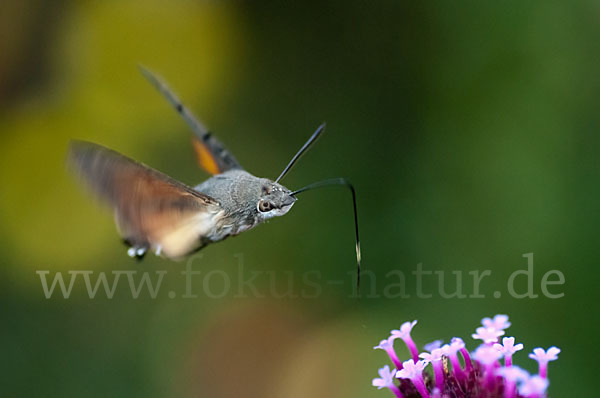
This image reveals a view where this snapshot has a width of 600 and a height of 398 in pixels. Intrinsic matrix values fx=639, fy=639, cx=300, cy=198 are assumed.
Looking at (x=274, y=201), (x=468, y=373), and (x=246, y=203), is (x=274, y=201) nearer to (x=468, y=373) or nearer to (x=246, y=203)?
(x=246, y=203)

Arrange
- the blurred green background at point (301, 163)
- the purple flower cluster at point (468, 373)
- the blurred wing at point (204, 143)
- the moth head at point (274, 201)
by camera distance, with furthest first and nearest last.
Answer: the blurred green background at point (301, 163)
the blurred wing at point (204, 143)
the moth head at point (274, 201)
the purple flower cluster at point (468, 373)

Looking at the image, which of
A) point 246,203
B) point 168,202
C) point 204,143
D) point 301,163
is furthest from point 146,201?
point 301,163

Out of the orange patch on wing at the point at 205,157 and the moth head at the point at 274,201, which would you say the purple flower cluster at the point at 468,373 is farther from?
the orange patch on wing at the point at 205,157

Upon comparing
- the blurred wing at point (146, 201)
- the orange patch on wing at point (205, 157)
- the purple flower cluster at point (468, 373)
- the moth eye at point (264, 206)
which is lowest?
the purple flower cluster at point (468, 373)

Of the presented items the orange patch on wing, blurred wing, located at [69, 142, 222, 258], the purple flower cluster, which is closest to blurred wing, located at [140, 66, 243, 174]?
the orange patch on wing

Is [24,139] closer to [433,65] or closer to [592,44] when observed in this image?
[433,65]

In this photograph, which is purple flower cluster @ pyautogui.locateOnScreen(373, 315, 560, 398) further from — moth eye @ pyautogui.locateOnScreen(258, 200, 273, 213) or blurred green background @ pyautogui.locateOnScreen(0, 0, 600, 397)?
blurred green background @ pyautogui.locateOnScreen(0, 0, 600, 397)

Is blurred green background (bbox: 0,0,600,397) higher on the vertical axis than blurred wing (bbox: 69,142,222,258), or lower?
higher

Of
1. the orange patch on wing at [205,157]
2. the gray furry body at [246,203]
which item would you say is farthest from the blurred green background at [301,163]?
the gray furry body at [246,203]
